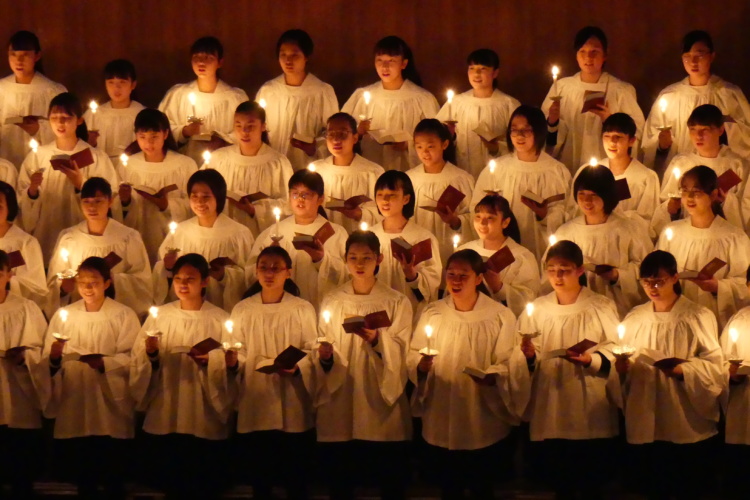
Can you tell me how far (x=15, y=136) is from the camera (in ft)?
30.9

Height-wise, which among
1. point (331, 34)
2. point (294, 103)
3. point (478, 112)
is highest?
point (331, 34)

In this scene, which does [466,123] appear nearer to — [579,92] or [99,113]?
[579,92]

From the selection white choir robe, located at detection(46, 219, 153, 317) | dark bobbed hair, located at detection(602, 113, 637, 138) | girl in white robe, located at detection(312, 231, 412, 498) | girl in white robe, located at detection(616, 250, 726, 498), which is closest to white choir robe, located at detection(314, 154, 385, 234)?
girl in white robe, located at detection(312, 231, 412, 498)

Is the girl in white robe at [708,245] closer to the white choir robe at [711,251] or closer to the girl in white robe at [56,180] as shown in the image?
the white choir robe at [711,251]

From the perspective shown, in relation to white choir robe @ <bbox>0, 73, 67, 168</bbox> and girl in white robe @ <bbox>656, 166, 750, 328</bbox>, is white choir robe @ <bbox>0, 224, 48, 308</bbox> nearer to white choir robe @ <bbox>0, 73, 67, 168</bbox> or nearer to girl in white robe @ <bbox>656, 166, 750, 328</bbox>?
white choir robe @ <bbox>0, 73, 67, 168</bbox>

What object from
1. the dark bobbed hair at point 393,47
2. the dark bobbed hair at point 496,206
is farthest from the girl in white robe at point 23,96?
the dark bobbed hair at point 496,206

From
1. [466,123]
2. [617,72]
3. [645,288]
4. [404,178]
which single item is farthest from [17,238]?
[617,72]

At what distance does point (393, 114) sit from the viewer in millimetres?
9352

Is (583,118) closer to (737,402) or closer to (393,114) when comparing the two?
(393,114)

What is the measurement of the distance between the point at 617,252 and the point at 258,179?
2.24 meters

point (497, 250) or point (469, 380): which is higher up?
point (497, 250)

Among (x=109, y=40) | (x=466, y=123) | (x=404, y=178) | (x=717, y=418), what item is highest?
(x=109, y=40)

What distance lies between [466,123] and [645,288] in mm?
2197

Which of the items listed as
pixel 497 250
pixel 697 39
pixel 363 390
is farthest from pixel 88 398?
pixel 697 39
